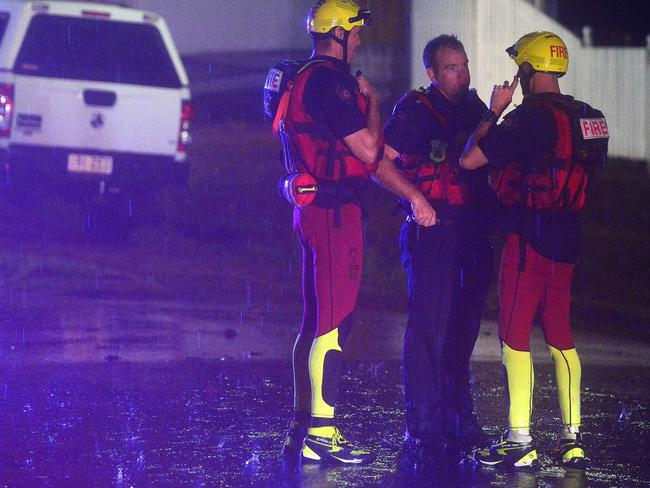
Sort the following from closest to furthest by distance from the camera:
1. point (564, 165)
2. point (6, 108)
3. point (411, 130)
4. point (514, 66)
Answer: point (564, 165), point (411, 130), point (6, 108), point (514, 66)

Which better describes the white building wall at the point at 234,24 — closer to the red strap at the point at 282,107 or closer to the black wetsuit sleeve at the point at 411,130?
the black wetsuit sleeve at the point at 411,130

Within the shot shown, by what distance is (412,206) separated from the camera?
6059 millimetres

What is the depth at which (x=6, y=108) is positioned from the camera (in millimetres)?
13055

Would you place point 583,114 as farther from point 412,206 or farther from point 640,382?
point 640,382

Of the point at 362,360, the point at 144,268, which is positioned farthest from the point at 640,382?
the point at 144,268

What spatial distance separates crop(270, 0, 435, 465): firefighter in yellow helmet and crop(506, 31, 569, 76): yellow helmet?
2.43ft

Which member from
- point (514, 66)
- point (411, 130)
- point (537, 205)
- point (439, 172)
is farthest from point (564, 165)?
point (514, 66)

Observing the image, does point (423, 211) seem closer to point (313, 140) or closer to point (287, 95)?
point (313, 140)

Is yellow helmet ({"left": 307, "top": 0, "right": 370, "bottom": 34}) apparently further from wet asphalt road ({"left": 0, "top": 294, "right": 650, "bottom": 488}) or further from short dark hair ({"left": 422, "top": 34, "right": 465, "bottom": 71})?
wet asphalt road ({"left": 0, "top": 294, "right": 650, "bottom": 488})

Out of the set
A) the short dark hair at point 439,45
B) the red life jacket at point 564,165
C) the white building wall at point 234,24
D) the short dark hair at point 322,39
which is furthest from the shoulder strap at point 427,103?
the white building wall at point 234,24

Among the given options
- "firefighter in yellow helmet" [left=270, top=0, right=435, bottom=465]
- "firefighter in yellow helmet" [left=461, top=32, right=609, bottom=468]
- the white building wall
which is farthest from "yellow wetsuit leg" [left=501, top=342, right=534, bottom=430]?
the white building wall

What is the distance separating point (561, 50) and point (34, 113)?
8286 mm

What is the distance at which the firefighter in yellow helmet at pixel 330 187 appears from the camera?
19.4ft

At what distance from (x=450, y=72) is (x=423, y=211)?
79 cm
